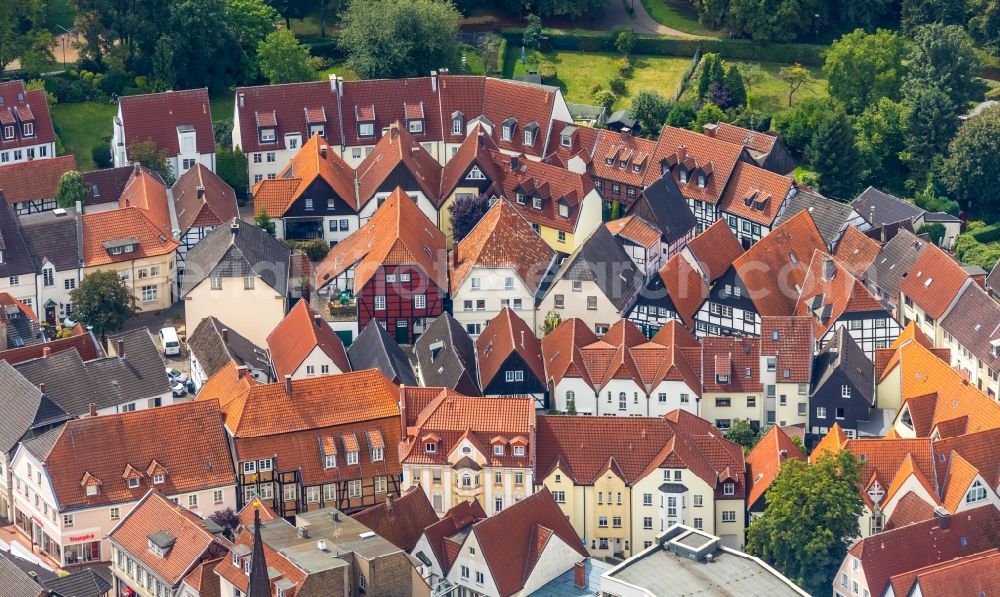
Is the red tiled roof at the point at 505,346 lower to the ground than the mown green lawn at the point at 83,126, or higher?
lower

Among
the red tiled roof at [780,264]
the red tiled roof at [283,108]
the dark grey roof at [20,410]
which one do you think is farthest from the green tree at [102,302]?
the red tiled roof at [780,264]

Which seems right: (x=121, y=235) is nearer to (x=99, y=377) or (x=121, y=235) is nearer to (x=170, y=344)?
(x=170, y=344)

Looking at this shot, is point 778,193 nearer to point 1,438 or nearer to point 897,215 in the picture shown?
point 897,215

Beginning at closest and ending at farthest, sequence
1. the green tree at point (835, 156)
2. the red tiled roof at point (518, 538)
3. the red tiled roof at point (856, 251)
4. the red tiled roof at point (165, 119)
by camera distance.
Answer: the red tiled roof at point (518, 538), the red tiled roof at point (856, 251), the red tiled roof at point (165, 119), the green tree at point (835, 156)

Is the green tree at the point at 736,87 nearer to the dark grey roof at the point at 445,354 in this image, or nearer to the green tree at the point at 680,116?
the green tree at the point at 680,116

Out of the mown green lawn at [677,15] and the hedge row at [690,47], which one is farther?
the mown green lawn at [677,15]

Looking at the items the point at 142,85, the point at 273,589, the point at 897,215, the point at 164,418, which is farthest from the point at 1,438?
the point at 897,215
